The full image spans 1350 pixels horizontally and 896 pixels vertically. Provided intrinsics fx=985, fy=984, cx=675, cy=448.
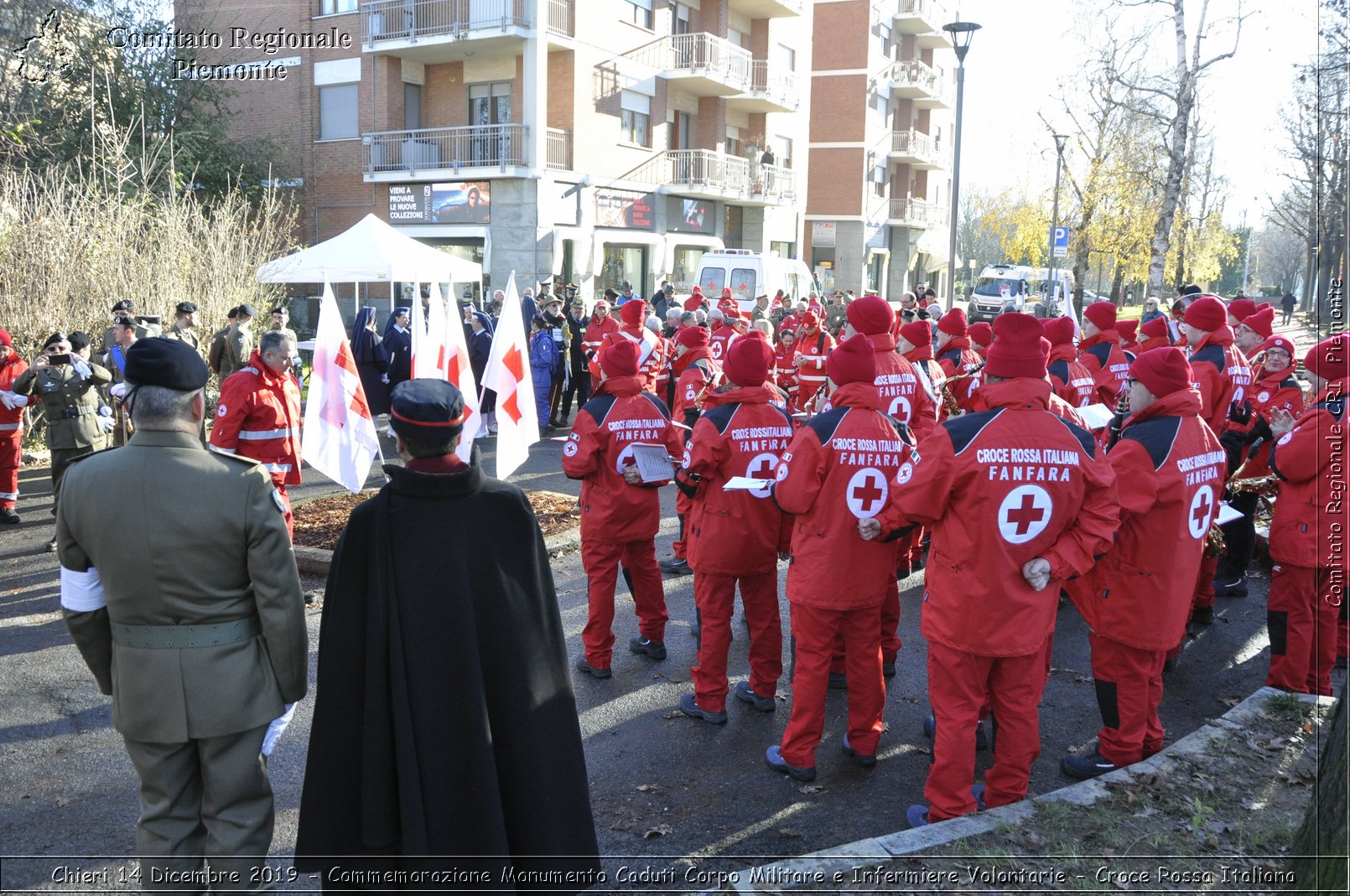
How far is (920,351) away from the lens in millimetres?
8930

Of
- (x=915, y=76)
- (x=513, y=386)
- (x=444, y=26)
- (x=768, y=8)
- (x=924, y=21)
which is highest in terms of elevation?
(x=924, y=21)

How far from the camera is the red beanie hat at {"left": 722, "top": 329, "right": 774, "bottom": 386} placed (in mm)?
5430

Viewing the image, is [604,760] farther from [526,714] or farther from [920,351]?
[920,351]


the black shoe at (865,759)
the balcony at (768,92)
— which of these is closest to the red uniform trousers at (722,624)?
the black shoe at (865,759)

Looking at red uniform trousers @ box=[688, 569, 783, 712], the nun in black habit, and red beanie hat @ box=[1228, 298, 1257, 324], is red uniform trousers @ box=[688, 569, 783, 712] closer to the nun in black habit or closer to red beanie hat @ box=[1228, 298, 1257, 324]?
the nun in black habit

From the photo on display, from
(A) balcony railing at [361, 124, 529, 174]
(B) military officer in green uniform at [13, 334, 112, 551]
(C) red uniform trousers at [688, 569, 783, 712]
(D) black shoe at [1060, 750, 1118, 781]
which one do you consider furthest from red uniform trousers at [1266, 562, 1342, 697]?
(A) balcony railing at [361, 124, 529, 174]

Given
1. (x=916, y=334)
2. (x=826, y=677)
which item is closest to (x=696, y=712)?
(x=826, y=677)

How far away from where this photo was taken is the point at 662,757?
520cm

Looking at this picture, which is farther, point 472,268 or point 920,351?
point 472,268

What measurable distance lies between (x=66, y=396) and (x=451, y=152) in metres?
21.3

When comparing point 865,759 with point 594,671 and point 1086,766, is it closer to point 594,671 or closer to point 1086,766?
point 1086,766

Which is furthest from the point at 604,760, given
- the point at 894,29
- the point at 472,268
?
the point at 894,29

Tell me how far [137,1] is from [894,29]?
3612 cm

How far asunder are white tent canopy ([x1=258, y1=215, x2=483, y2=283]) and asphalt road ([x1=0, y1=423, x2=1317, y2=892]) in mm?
8341
